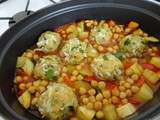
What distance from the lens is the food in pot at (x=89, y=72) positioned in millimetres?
887

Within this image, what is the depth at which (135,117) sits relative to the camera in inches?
31.1

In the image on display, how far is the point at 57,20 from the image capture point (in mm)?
1118

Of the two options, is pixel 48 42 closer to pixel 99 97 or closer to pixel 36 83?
pixel 36 83

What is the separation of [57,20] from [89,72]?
225 millimetres

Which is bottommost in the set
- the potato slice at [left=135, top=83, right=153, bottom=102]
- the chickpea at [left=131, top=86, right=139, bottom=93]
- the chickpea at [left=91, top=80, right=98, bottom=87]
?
the potato slice at [left=135, top=83, right=153, bottom=102]

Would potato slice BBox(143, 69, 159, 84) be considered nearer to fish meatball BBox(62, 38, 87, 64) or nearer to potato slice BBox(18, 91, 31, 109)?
fish meatball BBox(62, 38, 87, 64)

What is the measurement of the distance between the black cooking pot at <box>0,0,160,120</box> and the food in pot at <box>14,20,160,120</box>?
2 centimetres

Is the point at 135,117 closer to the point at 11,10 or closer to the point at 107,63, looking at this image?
the point at 107,63

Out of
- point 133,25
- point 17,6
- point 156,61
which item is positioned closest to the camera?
point 156,61

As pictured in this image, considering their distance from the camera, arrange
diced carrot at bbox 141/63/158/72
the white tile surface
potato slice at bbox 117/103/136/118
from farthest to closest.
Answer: the white tile surface → diced carrot at bbox 141/63/158/72 → potato slice at bbox 117/103/136/118

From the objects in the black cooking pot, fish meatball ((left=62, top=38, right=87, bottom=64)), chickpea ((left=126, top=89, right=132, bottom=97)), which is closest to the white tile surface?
the black cooking pot

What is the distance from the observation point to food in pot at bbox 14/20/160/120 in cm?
89

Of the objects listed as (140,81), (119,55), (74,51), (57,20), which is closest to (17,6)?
(57,20)

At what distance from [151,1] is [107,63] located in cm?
22
